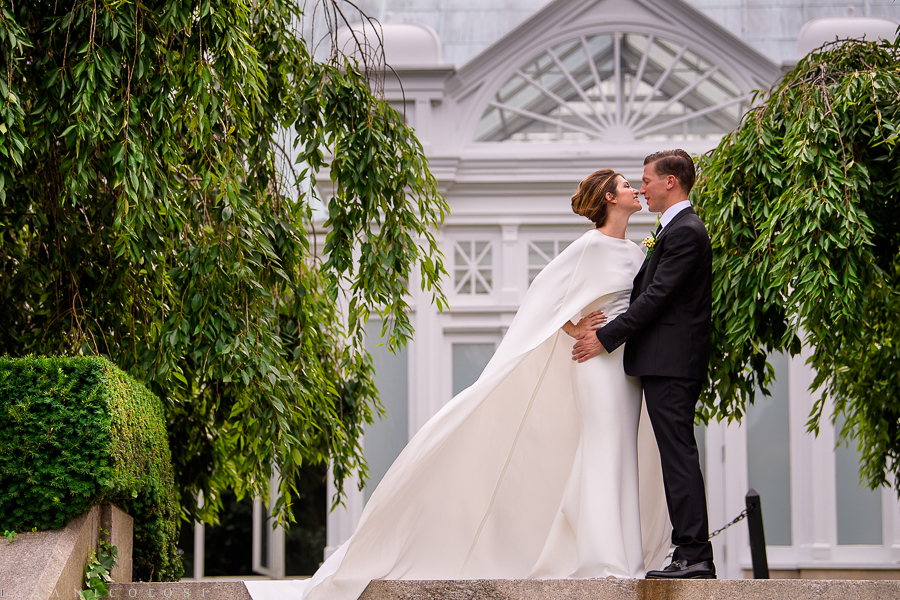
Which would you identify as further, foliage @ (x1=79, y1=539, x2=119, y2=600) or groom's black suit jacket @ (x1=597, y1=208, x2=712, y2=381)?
groom's black suit jacket @ (x1=597, y1=208, x2=712, y2=381)

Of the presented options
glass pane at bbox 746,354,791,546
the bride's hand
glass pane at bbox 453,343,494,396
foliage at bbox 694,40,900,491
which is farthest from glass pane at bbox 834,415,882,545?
the bride's hand

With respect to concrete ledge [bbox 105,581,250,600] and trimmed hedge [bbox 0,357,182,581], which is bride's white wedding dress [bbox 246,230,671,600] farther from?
trimmed hedge [bbox 0,357,182,581]

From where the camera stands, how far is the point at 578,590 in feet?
11.9

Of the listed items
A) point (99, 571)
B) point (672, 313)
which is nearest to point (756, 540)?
point (672, 313)

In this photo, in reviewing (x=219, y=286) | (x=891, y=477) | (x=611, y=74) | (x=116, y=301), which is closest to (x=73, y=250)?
(x=116, y=301)

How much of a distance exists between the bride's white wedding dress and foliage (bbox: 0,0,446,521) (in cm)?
85

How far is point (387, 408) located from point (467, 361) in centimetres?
98

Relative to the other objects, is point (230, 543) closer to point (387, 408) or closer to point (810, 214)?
point (387, 408)

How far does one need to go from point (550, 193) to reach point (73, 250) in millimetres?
6117

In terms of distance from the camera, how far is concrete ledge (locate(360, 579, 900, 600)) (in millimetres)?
3512

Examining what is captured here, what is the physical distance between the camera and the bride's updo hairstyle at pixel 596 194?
4289mm

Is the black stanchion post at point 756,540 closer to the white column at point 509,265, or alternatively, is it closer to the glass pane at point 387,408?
the white column at point 509,265

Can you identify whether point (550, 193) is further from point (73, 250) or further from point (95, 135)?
point (95, 135)

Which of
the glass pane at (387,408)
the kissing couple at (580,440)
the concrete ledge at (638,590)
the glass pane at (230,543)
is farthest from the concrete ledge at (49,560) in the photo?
the glass pane at (230,543)
